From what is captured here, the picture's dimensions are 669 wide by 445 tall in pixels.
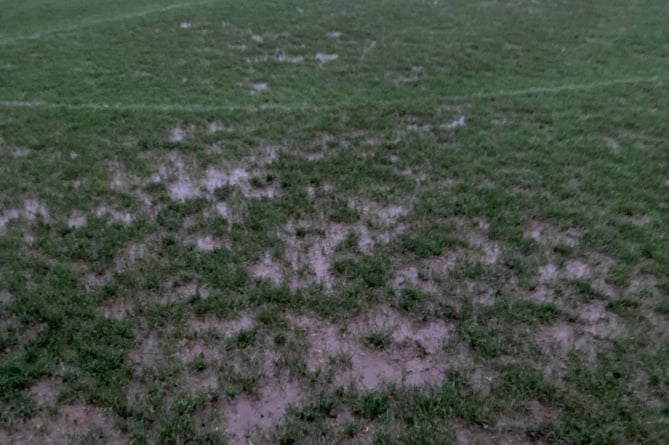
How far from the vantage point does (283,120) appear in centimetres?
732

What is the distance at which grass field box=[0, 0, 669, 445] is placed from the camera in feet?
10.8

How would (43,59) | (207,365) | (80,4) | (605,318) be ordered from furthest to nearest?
(80,4) < (43,59) < (605,318) < (207,365)

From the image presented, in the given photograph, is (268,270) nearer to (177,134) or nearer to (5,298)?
(5,298)

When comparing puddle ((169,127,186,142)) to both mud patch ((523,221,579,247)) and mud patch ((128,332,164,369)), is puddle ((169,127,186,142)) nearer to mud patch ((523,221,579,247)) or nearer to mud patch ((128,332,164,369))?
mud patch ((128,332,164,369))

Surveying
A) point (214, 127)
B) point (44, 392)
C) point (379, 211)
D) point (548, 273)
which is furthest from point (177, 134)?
point (548, 273)

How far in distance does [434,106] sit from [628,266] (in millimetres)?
4069

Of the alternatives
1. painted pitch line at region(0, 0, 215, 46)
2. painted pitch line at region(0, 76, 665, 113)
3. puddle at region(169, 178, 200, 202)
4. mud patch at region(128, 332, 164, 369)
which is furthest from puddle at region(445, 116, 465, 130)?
painted pitch line at region(0, 0, 215, 46)

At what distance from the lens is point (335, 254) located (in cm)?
466

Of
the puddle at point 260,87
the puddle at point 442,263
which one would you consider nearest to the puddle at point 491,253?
the puddle at point 442,263

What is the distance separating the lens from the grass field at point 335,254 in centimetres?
330

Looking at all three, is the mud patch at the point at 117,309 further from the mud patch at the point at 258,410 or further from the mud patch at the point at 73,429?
the mud patch at the point at 258,410

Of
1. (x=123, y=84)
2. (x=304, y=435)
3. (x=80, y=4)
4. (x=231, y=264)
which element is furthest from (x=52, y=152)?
(x=80, y=4)

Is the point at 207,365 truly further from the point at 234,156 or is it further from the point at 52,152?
the point at 52,152

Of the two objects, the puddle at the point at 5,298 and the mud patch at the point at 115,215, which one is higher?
the mud patch at the point at 115,215
